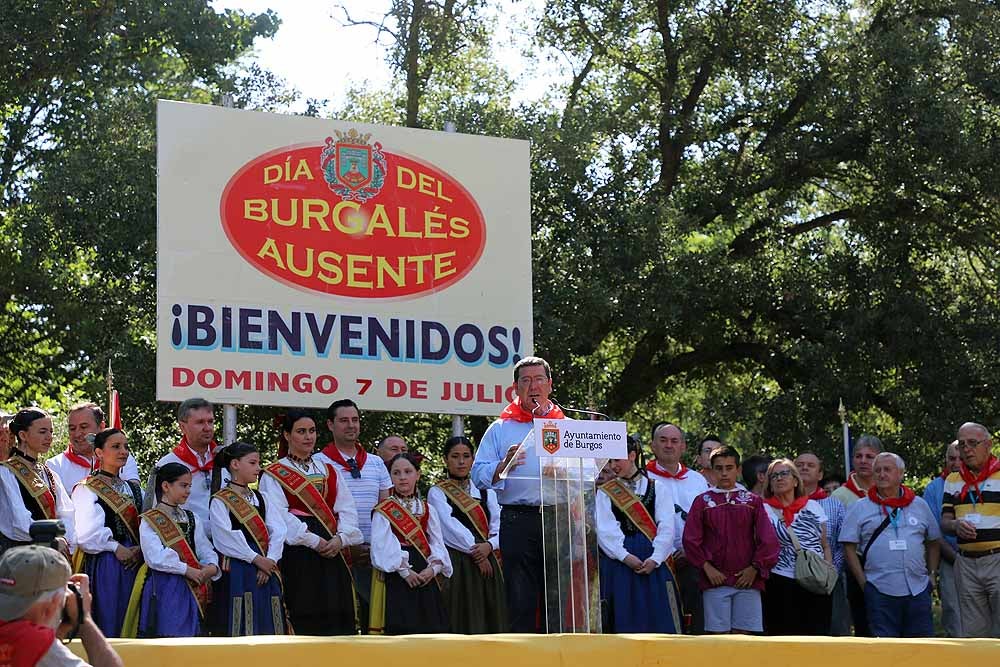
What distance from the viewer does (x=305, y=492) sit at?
855 centimetres

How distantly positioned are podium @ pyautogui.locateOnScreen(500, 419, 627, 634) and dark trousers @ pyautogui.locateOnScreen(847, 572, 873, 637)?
3.17 metres

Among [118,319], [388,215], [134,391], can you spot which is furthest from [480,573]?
[118,319]

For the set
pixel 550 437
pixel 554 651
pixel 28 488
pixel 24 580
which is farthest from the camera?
pixel 28 488

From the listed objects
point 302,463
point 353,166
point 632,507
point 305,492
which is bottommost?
point 632,507

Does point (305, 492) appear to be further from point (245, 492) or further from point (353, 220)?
point (353, 220)

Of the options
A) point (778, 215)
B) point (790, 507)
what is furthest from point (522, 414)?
point (778, 215)

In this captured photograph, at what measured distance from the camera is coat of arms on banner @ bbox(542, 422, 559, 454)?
21.5 ft

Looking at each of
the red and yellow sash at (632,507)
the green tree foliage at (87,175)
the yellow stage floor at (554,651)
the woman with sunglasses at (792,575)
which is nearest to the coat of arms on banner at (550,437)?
the yellow stage floor at (554,651)

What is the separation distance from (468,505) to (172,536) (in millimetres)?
1880

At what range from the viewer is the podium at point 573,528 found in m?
6.79

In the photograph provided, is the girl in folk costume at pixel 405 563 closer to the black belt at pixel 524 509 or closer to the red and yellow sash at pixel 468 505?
the red and yellow sash at pixel 468 505

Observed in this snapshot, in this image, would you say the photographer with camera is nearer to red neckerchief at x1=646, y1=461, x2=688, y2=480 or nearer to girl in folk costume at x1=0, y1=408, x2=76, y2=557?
girl in folk costume at x1=0, y1=408, x2=76, y2=557

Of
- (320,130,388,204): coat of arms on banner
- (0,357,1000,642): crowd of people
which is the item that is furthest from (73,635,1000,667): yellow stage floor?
(320,130,388,204): coat of arms on banner

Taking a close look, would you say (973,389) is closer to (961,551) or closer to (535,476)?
(961,551)
